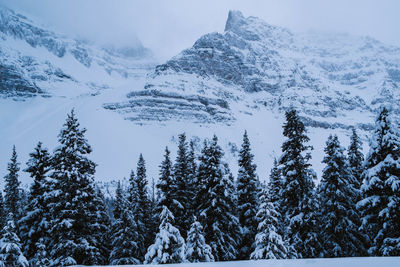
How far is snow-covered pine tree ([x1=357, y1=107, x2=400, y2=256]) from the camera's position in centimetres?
1588

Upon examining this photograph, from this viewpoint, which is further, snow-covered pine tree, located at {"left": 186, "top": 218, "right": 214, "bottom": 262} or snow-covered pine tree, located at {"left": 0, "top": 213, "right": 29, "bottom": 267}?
snow-covered pine tree, located at {"left": 186, "top": 218, "right": 214, "bottom": 262}

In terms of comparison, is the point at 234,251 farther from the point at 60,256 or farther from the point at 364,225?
the point at 60,256

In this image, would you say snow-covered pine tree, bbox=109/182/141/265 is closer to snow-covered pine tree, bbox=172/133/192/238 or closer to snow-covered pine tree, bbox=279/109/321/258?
snow-covered pine tree, bbox=172/133/192/238

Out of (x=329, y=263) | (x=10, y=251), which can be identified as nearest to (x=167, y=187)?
(x=10, y=251)

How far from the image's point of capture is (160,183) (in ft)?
84.5

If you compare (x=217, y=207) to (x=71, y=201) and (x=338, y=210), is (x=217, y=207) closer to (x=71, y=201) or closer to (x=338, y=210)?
(x=338, y=210)

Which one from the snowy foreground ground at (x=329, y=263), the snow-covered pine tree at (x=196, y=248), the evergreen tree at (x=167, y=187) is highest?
the snowy foreground ground at (x=329, y=263)

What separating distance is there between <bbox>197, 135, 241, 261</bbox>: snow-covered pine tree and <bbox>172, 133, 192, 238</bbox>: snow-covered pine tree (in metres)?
2.73

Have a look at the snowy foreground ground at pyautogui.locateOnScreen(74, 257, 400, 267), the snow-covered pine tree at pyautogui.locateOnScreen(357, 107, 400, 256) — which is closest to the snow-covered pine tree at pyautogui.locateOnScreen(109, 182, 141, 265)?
the snow-covered pine tree at pyautogui.locateOnScreen(357, 107, 400, 256)

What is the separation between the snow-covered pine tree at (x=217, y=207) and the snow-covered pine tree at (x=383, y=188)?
916cm

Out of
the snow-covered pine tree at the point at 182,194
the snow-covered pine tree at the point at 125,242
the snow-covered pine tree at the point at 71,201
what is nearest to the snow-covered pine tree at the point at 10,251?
the snow-covered pine tree at the point at 71,201

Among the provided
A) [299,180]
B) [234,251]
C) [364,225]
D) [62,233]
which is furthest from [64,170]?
[364,225]

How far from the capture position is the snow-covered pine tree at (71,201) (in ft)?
57.3

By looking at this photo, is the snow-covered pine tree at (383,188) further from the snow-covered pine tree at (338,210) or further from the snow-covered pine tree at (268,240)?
the snow-covered pine tree at (268,240)
